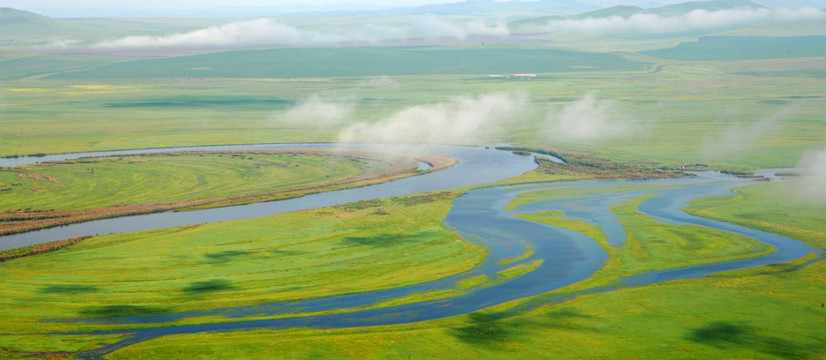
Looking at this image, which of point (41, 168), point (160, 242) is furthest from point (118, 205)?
point (41, 168)

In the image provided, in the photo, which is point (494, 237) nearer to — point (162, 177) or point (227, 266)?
point (227, 266)

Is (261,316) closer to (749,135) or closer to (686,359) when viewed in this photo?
(686,359)

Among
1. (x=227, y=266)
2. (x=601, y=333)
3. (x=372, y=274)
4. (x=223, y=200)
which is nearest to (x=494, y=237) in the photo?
(x=372, y=274)

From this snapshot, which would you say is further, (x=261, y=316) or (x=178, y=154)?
(x=178, y=154)

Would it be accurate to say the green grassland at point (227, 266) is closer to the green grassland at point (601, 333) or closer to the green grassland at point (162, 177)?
the green grassland at point (601, 333)

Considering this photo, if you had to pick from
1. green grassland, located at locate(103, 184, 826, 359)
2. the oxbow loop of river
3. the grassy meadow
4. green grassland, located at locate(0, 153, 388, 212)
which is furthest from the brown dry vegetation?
green grassland, located at locate(103, 184, 826, 359)

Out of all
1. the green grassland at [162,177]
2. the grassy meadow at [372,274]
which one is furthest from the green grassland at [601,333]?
the green grassland at [162,177]
